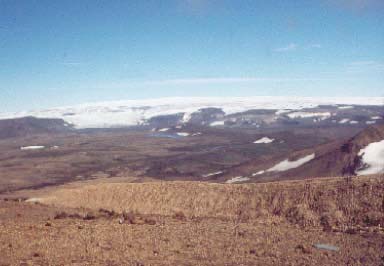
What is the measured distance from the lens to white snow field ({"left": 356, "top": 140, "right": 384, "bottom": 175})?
37375 millimetres

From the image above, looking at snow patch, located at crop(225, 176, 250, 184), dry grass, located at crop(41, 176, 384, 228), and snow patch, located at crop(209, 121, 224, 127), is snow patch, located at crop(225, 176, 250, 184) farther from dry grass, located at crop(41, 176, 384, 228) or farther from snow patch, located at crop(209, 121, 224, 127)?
snow patch, located at crop(209, 121, 224, 127)

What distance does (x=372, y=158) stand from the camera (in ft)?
131

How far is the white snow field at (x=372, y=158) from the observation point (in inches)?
1471

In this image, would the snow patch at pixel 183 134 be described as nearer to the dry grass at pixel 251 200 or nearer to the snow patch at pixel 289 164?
the snow patch at pixel 289 164

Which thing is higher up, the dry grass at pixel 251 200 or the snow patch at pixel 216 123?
the dry grass at pixel 251 200

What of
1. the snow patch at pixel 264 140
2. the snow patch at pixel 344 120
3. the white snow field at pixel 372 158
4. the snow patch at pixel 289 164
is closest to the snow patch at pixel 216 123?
the snow patch at pixel 344 120

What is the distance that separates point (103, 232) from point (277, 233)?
638cm

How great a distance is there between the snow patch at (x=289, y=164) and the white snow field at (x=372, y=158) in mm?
5853

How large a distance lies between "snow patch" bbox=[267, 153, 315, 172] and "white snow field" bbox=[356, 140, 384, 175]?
19.2ft

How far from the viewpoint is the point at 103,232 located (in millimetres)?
17703

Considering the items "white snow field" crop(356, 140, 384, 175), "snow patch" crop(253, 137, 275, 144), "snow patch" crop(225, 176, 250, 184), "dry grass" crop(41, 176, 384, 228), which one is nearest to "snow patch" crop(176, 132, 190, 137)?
"snow patch" crop(253, 137, 275, 144)

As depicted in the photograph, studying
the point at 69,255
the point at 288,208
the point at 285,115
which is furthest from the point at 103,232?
the point at 285,115

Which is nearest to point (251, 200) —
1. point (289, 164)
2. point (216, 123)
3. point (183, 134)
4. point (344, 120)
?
point (289, 164)

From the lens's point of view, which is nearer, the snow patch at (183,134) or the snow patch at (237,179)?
the snow patch at (237,179)
